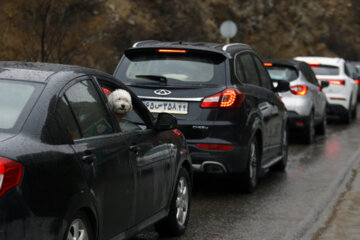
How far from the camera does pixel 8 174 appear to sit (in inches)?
165

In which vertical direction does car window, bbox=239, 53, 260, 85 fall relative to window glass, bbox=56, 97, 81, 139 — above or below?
below

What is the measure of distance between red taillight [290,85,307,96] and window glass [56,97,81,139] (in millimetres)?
11234

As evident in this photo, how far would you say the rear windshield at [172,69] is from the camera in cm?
923

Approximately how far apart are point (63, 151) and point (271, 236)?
3113mm

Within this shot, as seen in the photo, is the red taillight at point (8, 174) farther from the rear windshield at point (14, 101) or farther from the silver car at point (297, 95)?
the silver car at point (297, 95)

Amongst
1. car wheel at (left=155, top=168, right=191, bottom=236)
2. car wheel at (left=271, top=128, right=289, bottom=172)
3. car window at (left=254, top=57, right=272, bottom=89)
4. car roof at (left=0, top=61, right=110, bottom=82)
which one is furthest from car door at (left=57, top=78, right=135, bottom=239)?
car wheel at (left=271, top=128, right=289, bottom=172)

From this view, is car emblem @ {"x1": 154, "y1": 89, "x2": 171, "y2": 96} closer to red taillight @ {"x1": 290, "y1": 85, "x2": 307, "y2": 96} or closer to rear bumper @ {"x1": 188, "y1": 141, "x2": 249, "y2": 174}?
rear bumper @ {"x1": 188, "y1": 141, "x2": 249, "y2": 174}

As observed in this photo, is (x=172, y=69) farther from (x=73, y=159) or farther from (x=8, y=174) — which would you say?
(x=8, y=174)

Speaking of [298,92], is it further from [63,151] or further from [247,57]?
[63,151]

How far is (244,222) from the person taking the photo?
7.99 metres

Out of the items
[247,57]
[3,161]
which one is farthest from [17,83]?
[247,57]

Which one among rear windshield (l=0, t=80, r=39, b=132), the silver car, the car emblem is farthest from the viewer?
the silver car

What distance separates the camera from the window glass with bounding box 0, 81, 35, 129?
4651mm

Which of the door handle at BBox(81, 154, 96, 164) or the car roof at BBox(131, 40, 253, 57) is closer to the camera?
the door handle at BBox(81, 154, 96, 164)
